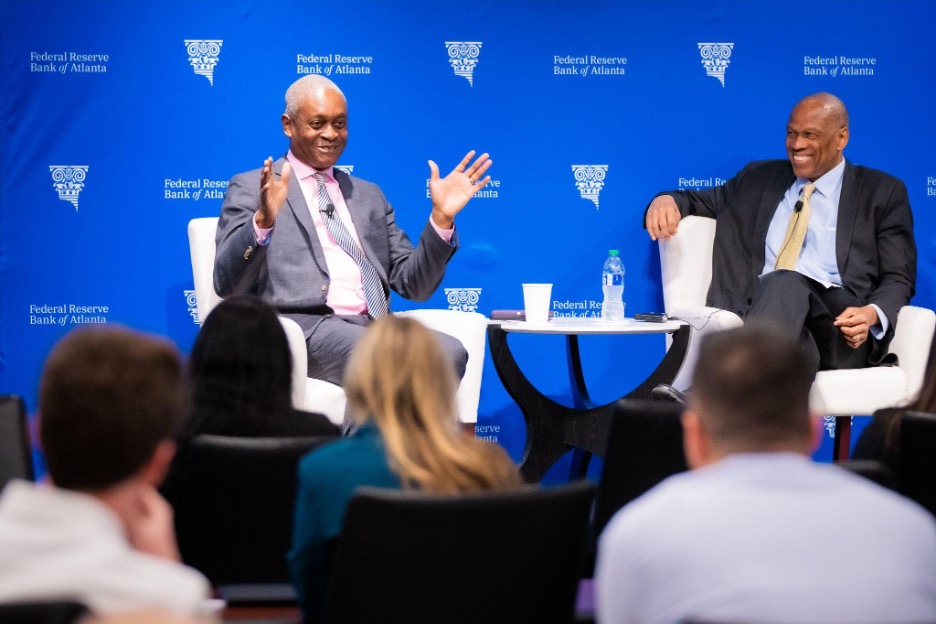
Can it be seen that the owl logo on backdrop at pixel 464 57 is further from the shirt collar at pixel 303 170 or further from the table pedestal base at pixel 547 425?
the table pedestal base at pixel 547 425

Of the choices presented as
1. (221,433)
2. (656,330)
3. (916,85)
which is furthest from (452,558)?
(916,85)

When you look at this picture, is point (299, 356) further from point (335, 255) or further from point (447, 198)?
point (447, 198)

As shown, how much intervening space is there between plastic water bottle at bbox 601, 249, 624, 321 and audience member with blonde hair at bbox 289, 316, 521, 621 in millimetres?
2751

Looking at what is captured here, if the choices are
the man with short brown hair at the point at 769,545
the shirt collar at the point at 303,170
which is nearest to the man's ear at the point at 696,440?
the man with short brown hair at the point at 769,545

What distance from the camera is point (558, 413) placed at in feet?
15.4

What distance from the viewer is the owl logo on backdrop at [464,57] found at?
528 cm

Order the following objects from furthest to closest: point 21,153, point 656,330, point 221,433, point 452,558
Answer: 1. point 21,153
2. point 656,330
3. point 221,433
4. point 452,558

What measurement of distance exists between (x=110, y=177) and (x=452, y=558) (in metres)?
3.99

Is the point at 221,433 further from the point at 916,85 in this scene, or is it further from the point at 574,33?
the point at 916,85

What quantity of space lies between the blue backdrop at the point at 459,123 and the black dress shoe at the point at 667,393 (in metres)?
1.21

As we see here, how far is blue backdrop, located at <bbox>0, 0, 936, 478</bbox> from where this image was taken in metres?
5.03

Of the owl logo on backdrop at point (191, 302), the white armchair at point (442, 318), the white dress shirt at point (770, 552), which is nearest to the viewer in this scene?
the white dress shirt at point (770, 552)

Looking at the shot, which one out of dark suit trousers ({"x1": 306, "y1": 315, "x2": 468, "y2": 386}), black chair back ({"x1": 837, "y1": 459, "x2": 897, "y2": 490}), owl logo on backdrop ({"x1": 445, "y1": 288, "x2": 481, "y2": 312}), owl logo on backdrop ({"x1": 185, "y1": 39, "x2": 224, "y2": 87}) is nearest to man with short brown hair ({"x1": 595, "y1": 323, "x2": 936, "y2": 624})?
black chair back ({"x1": 837, "y1": 459, "x2": 897, "y2": 490})

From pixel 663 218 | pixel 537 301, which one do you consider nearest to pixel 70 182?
pixel 537 301
